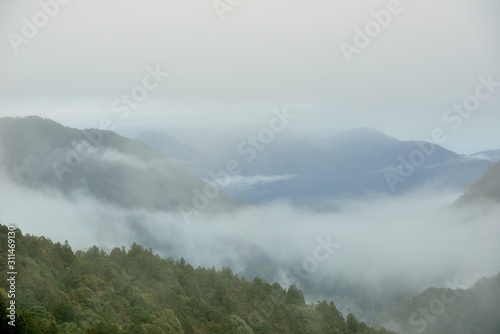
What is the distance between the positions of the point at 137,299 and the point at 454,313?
93565mm

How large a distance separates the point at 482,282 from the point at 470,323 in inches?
805

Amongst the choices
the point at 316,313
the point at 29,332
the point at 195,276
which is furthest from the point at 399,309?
the point at 29,332

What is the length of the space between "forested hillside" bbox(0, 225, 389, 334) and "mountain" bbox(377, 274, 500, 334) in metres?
48.1

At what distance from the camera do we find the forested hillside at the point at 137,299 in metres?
51.3

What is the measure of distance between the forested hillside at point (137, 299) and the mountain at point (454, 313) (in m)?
48.1

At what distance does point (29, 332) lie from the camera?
39.7 m

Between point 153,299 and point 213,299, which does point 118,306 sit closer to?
point 153,299
